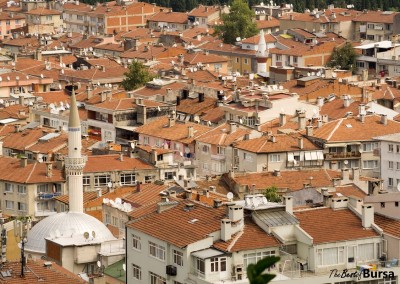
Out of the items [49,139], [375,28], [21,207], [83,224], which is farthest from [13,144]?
[375,28]

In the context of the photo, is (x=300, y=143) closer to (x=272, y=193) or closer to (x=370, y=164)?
(x=370, y=164)

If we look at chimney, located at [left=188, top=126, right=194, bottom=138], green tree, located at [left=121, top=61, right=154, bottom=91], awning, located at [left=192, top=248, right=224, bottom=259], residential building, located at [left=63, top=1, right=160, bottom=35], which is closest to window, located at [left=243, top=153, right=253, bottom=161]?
chimney, located at [left=188, top=126, right=194, bottom=138]

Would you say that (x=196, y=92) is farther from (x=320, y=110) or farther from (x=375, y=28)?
(x=375, y=28)

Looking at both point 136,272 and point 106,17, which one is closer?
point 136,272

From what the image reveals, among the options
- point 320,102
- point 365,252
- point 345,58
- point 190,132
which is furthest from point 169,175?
point 345,58

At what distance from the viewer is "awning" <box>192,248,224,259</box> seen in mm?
35841

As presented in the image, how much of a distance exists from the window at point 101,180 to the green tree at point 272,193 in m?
7.41

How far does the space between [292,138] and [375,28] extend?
52.6 m


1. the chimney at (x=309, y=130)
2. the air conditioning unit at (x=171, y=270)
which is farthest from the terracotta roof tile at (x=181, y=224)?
the chimney at (x=309, y=130)

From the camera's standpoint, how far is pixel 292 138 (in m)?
65.9

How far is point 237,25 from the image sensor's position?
122 m

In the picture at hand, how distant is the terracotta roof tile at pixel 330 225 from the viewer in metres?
37.1

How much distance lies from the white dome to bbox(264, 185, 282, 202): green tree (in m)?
5.67

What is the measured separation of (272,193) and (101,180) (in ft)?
34.1
